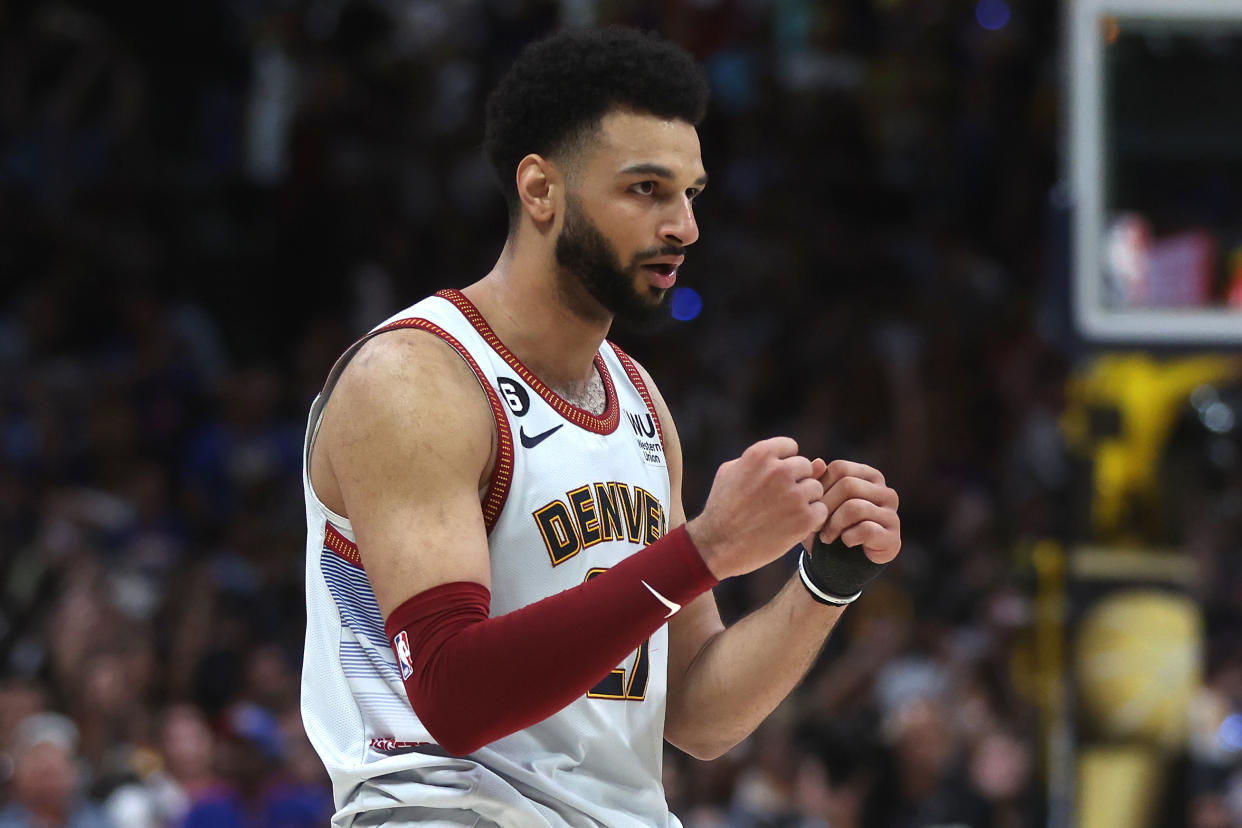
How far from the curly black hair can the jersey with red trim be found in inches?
13.8

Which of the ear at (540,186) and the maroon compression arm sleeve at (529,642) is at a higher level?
the ear at (540,186)

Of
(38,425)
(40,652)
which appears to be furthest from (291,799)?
(38,425)

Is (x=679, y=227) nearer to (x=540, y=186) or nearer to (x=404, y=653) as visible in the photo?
(x=540, y=186)

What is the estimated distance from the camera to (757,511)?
108 inches

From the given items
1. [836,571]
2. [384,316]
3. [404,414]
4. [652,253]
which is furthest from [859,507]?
[384,316]

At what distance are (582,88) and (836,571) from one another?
1.03 metres

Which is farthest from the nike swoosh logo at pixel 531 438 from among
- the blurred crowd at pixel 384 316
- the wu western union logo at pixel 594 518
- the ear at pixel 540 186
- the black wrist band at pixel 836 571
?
the blurred crowd at pixel 384 316

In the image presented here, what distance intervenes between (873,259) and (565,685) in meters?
9.47

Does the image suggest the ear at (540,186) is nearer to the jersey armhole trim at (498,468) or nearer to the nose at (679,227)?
the nose at (679,227)

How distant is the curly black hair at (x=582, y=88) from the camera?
3127mm

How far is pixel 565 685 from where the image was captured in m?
2.70

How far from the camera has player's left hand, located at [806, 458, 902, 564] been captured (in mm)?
3035

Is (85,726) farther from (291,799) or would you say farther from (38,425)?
(38,425)

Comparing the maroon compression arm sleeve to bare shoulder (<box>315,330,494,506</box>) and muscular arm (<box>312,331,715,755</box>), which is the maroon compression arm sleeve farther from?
bare shoulder (<box>315,330,494,506</box>)
